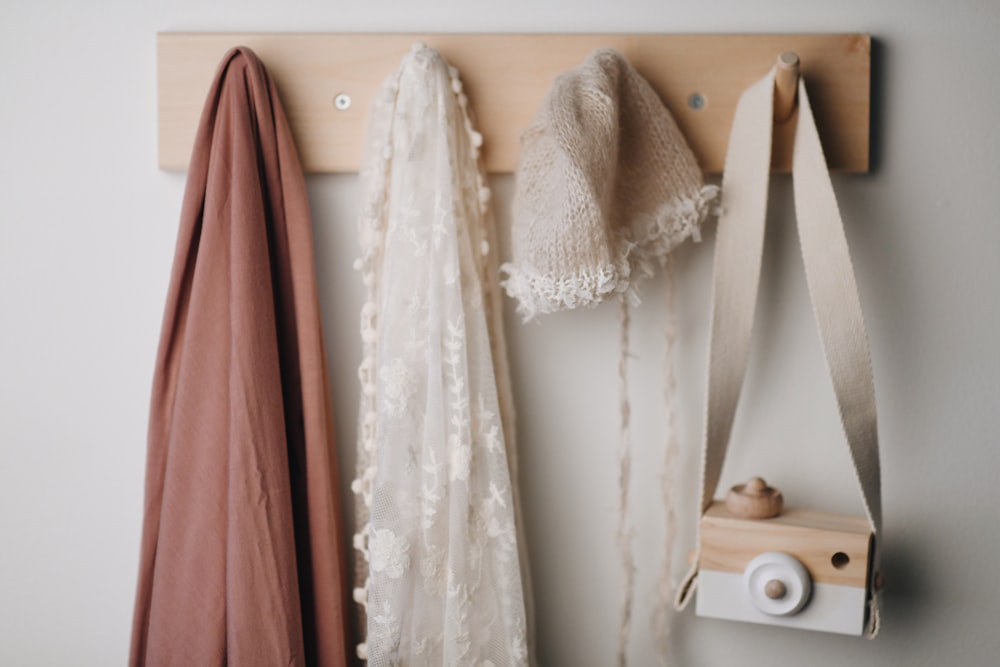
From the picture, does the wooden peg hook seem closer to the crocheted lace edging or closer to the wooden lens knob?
the crocheted lace edging

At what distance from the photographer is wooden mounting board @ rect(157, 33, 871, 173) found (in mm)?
691

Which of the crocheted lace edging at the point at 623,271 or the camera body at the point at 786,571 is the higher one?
the crocheted lace edging at the point at 623,271

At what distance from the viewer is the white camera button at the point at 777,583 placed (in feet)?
2.09

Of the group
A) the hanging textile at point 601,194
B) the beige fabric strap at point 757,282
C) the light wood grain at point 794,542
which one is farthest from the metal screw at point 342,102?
the light wood grain at point 794,542

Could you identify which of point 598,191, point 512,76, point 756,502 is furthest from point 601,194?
point 756,502

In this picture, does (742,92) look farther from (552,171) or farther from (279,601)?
(279,601)

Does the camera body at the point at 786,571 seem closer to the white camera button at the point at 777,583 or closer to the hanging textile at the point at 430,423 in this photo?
the white camera button at the point at 777,583

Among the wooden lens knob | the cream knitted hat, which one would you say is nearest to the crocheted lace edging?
the cream knitted hat

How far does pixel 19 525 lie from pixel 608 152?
64 cm

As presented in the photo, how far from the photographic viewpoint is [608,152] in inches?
24.7

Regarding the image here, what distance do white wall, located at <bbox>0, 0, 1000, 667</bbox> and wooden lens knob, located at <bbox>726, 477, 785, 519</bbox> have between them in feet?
0.23

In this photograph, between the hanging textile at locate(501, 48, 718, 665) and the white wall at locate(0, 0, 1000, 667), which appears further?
the white wall at locate(0, 0, 1000, 667)

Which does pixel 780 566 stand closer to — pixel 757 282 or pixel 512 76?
pixel 757 282

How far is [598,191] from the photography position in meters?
0.61
